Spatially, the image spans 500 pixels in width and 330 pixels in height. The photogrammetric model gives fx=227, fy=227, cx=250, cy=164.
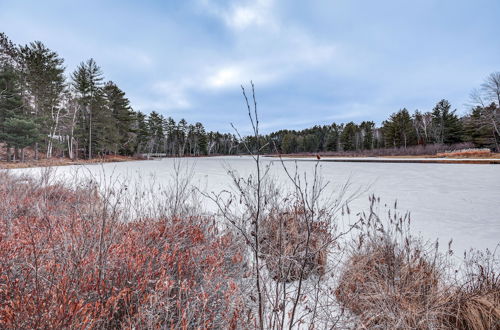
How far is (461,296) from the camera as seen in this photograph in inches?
73.6

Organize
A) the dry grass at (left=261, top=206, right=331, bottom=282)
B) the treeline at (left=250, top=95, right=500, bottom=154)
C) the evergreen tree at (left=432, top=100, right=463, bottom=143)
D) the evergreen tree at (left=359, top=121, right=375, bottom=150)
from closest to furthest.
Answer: the dry grass at (left=261, top=206, right=331, bottom=282), the treeline at (left=250, top=95, right=500, bottom=154), the evergreen tree at (left=432, top=100, right=463, bottom=143), the evergreen tree at (left=359, top=121, right=375, bottom=150)

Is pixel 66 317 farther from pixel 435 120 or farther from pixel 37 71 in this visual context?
pixel 435 120

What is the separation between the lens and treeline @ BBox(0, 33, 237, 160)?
19.9 meters

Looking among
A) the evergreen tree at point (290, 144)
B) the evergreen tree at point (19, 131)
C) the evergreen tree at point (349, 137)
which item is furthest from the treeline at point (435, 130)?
the evergreen tree at point (19, 131)

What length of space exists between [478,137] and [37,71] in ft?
193

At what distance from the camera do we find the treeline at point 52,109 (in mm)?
19906

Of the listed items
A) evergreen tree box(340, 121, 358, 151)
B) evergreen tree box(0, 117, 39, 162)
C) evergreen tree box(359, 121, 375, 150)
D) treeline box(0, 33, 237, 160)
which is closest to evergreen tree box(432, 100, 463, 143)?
evergreen tree box(359, 121, 375, 150)

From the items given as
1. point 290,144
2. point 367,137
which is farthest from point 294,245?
point 290,144

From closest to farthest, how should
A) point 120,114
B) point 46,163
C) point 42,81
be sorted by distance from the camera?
1. point 46,163
2. point 42,81
3. point 120,114

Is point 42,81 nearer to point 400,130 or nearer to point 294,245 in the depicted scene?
point 294,245

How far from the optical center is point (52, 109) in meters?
24.6

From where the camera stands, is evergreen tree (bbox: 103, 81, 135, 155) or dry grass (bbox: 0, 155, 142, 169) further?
evergreen tree (bbox: 103, 81, 135, 155)

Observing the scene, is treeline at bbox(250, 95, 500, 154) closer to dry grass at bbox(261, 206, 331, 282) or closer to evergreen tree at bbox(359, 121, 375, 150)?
evergreen tree at bbox(359, 121, 375, 150)

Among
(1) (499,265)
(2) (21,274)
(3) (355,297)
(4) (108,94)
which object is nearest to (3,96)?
(4) (108,94)
